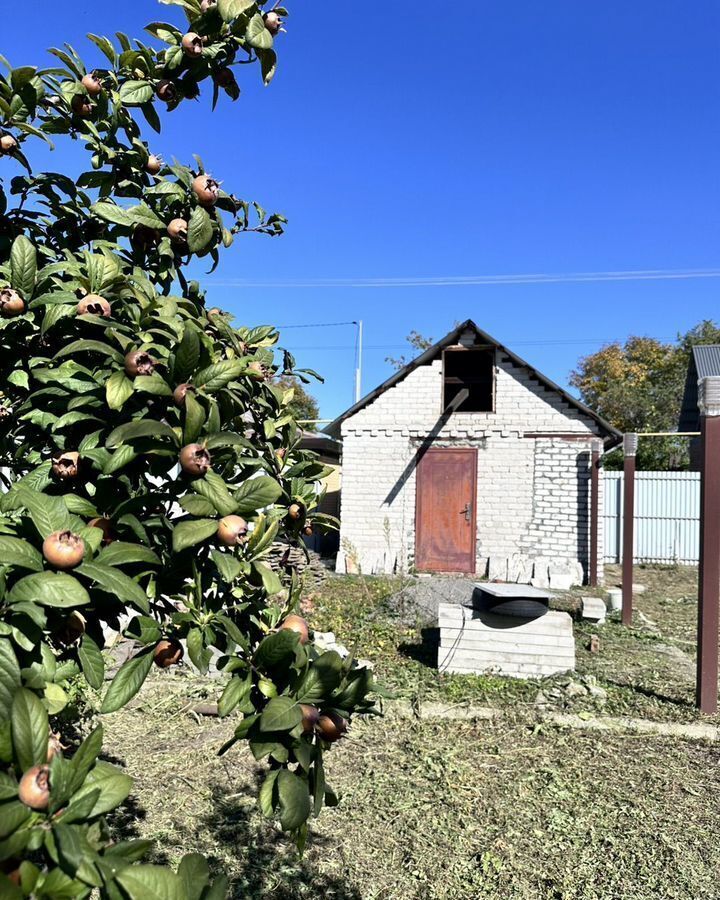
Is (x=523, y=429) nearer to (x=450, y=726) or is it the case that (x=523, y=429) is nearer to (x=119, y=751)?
(x=450, y=726)

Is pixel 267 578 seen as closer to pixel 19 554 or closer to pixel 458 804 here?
pixel 19 554

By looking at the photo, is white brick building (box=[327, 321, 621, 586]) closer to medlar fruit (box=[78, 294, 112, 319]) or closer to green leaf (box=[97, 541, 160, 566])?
medlar fruit (box=[78, 294, 112, 319])

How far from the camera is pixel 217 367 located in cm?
102

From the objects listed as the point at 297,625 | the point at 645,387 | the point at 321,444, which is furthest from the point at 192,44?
the point at 645,387

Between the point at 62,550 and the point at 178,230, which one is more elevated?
the point at 178,230

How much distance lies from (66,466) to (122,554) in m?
0.23

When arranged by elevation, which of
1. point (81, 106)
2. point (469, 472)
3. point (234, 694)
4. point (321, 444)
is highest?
point (321, 444)

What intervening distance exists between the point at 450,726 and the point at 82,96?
4246mm

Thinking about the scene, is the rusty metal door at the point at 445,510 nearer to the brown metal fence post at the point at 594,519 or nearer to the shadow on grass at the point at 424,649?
the brown metal fence post at the point at 594,519

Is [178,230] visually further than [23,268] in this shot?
Yes

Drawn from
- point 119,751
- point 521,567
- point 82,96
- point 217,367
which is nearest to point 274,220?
point 82,96

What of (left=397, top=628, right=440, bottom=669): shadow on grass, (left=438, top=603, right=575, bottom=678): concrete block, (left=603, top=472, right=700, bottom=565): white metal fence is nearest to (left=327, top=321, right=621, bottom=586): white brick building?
(left=603, top=472, right=700, bottom=565): white metal fence

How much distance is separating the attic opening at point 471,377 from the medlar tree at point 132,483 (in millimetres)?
9879

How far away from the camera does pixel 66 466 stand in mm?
984
